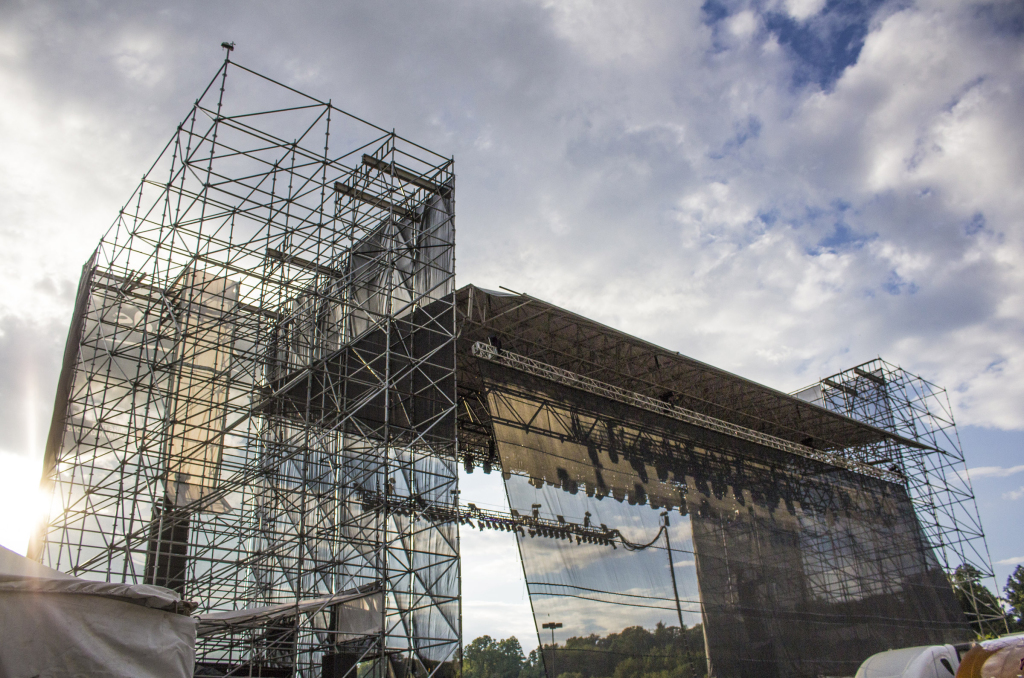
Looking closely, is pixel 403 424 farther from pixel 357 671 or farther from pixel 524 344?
pixel 357 671

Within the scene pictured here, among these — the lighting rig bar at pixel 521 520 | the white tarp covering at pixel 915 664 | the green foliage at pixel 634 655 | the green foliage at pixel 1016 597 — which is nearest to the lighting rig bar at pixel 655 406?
the lighting rig bar at pixel 521 520

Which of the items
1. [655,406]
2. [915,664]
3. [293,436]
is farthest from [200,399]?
[915,664]

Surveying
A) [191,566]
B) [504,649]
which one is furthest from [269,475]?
[504,649]

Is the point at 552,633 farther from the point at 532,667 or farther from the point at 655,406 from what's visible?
the point at 532,667

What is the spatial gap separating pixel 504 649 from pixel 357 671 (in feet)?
211

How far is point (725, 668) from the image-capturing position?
18859mm

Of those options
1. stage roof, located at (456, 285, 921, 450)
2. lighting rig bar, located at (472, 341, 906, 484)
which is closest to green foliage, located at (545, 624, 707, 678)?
lighting rig bar, located at (472, 341, 906, 484)

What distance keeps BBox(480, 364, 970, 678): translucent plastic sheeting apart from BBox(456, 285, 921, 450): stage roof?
133cm

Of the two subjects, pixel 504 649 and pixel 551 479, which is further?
pixel 504 649

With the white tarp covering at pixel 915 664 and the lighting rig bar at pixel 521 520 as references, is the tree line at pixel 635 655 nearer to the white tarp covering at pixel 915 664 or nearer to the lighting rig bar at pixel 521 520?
the lighting rig bar at pixel 521 520

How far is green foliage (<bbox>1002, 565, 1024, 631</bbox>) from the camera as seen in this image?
151 ft

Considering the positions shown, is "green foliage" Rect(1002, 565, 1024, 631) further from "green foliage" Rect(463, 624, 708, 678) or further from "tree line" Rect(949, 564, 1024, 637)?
"green foliage" Rect(463, 624, 708, 678)

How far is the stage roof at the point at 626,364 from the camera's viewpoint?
1974 cm

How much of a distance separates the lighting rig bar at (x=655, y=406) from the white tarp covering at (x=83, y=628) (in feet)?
38.0
